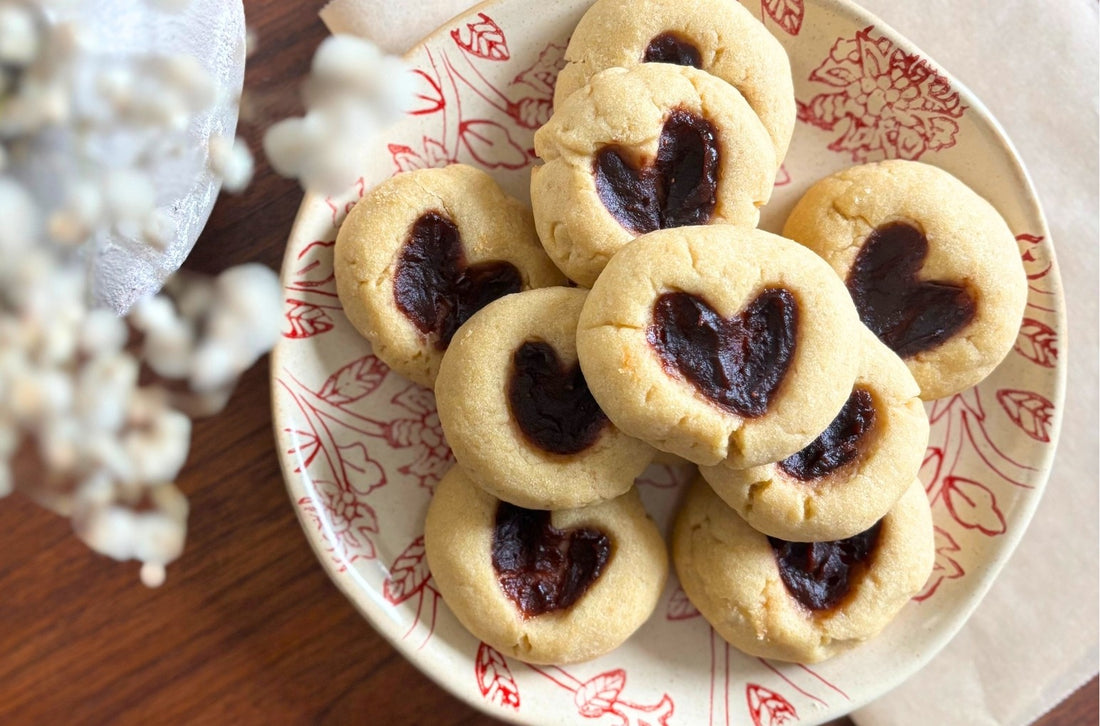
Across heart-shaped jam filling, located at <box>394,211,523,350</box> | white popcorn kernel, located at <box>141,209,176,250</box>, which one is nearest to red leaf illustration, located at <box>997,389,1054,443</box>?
heart-shaped jam filling, located at <box>394,211,523,350</box>

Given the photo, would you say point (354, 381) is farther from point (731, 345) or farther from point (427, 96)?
point (731, 345)

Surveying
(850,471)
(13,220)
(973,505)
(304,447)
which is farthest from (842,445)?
(13,220)

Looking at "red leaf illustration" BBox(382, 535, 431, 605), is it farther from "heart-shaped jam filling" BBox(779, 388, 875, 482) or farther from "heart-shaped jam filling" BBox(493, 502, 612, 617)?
"heart-shaped jam filling" BBox(779, 388, 875, 482)

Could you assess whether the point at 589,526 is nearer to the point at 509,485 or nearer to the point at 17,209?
the point at 509,485

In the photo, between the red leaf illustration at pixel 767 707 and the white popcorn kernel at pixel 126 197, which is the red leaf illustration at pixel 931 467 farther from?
the white popcorn kernel at pixel 126 197

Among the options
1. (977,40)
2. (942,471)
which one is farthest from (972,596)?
(977,40)

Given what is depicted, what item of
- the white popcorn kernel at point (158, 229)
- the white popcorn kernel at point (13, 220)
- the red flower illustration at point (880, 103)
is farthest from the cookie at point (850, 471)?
the white popcorn kernel at point (13, 220)

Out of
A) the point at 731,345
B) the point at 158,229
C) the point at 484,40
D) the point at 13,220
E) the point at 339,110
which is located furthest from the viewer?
the point at 484,40

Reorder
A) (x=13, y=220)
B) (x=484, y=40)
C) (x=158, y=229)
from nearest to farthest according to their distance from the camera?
(x=13, y=220), (x=158, y=229), (x=484, y=40)
